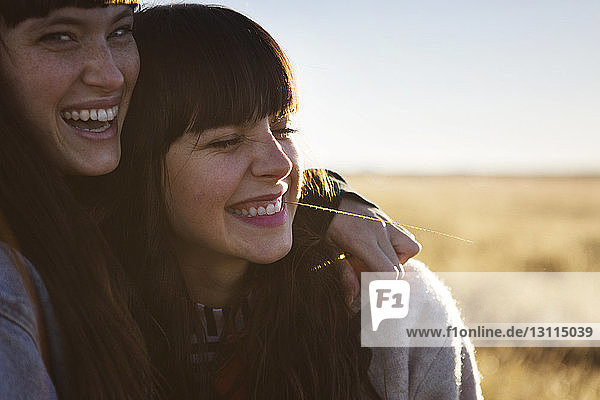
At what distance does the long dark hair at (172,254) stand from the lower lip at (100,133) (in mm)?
172

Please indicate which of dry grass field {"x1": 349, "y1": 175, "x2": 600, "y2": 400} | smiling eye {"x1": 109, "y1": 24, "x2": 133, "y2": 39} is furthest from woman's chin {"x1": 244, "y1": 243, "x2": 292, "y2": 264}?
dry grass field {"x1": 349, "y1": 175, "x2": 600, "y2": 400}

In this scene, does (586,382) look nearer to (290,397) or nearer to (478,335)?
(478,335)

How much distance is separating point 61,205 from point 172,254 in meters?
0.79

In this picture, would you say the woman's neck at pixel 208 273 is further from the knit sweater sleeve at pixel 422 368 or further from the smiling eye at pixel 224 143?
the knit sweater sleeve at pixel 422 368

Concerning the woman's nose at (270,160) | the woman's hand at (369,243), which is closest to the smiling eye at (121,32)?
the woman's nose at (270,160)

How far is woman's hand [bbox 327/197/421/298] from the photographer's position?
2.93 meters

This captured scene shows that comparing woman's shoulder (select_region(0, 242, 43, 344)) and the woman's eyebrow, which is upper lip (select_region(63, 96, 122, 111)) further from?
woman's shoulder (select_region(0, 242, 43, 344))

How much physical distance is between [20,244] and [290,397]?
4.16 feet

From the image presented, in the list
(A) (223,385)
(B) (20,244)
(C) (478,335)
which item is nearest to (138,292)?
(A) (223,385)

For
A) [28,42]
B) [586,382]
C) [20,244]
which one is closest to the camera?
[20,244]

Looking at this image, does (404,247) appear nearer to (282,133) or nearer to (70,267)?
(282,133)

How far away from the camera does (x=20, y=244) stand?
194 cm

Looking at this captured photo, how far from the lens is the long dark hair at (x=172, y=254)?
105 inches

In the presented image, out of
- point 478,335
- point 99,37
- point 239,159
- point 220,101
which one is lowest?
point 478,335
